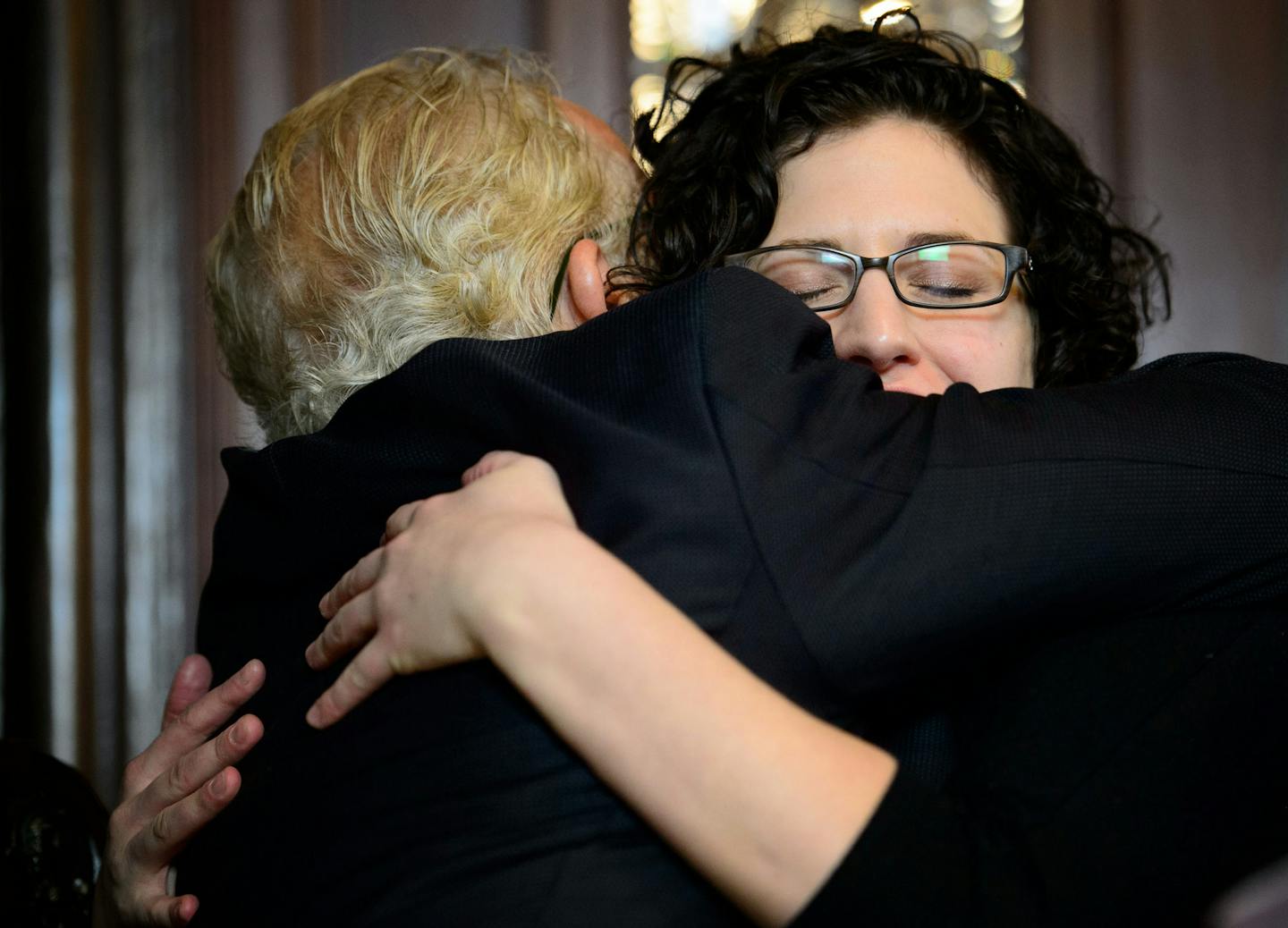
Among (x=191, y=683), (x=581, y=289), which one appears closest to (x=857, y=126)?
(x=581, y=289)

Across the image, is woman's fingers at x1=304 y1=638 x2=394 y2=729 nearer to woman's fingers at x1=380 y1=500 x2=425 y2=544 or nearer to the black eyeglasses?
woman's fingers at x1=380 y1=500 x2=425 y2=544

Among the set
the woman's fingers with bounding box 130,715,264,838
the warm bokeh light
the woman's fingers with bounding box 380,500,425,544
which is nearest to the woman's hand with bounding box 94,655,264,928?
the woman's fingers with bounding box 130,715,264,838

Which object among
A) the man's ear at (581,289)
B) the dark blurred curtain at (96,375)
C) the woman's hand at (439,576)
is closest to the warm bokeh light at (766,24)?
the dark blurred curtain at (96,375)

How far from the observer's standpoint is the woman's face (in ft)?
4.37

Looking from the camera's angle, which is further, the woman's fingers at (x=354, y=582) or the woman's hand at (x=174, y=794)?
the woman's hand at (x=174, y=794)

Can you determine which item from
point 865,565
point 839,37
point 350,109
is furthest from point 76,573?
point 865,565

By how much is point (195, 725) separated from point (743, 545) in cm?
66

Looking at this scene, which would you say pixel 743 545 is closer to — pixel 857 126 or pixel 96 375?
pixel 857 126

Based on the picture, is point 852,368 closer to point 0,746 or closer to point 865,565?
point 865,565

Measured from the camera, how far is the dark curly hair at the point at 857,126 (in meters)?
1.50

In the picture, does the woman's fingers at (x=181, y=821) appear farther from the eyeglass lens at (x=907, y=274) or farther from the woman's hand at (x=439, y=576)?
the eyeglass lens at (x=907, y=274)

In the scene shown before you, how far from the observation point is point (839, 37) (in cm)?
162

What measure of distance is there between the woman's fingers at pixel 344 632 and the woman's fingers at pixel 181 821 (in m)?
0.14

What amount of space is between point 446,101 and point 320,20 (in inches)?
41.1
